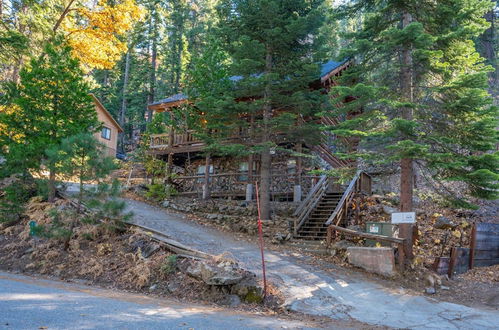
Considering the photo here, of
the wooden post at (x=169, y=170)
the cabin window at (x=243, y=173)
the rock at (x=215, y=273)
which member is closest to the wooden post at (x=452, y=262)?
the rock at (x=215, y=273)

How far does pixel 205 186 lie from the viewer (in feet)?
56.0

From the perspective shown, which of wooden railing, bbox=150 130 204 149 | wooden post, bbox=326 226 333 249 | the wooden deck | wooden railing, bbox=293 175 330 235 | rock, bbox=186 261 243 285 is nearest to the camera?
rock, bbox=186 261 243 285

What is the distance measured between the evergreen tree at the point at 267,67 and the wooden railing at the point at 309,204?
50.0 inches

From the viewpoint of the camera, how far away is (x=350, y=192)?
1315cm

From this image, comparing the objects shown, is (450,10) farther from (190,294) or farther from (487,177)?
(190,294)

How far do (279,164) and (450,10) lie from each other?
32.3 ft

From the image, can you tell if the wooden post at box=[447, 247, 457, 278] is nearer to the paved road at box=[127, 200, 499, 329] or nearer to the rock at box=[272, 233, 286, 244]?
the paved road at box=[127, 200, 499, 329]

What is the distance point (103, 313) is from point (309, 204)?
909cm

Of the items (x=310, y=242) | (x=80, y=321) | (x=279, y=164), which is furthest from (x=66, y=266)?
(x=279, y=164)

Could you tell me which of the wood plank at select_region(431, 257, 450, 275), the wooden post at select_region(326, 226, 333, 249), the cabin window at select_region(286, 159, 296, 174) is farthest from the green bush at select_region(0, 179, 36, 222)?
the wood plank at select_region(431, 257, 450, 275)

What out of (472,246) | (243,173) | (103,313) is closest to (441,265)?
(472,246)

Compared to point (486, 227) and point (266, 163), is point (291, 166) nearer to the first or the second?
point (266, 163)

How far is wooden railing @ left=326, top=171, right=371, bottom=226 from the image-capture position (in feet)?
39.0

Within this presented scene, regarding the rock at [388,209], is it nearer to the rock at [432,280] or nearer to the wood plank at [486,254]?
the wood plank at [486,254]
